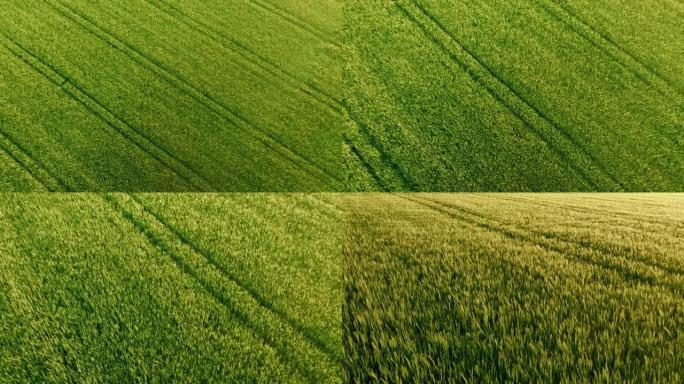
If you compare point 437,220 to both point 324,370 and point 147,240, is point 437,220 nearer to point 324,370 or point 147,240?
point 324,370

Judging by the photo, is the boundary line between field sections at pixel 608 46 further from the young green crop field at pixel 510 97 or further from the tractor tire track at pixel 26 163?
the tractor tire track at pixel 26 163

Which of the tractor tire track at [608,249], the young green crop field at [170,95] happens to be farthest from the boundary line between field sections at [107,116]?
the tractor tire track at [608,249]

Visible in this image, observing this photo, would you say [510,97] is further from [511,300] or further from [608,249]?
[511,300]

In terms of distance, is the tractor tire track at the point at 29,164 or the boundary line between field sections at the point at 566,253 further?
the tractor tire track at the point at 29,164

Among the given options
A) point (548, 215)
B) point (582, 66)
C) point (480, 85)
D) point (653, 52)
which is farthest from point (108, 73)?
point (653, 52)

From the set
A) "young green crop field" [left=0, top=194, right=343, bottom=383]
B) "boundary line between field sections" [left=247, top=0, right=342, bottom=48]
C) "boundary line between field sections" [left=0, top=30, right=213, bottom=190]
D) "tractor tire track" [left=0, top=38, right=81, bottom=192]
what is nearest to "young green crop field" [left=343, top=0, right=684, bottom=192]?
"boundary line between field sections" [left=247, top=0, right=342, bottom=48]

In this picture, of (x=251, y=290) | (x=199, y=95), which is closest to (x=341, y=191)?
(x=199, y=95)
